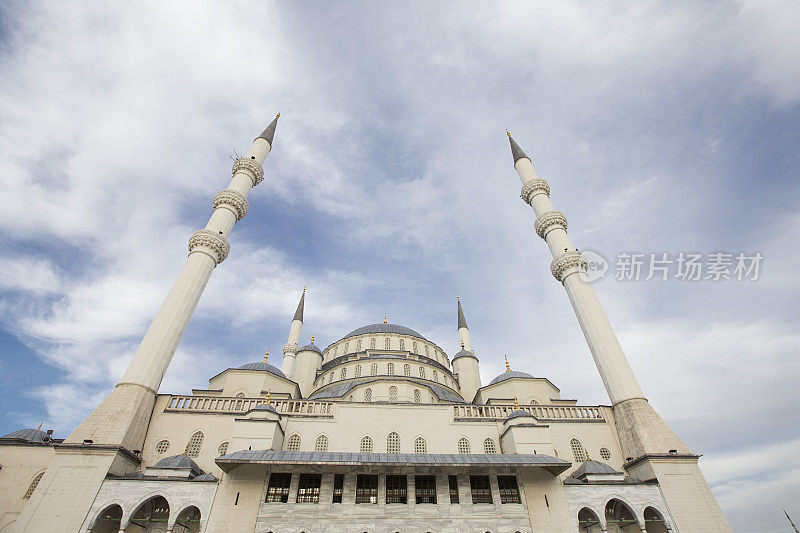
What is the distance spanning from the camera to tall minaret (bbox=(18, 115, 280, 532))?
16.4 m

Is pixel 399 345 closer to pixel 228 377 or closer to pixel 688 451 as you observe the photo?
pixel 228 377

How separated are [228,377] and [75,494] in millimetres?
10966

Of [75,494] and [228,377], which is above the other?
[228,377]

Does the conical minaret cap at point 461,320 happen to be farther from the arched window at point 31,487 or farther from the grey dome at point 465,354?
the arched window at point 31,487

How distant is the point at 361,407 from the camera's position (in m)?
22.3

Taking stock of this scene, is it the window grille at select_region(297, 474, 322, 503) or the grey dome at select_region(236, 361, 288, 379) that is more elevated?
the grey dome at select_region(236, 361, 288, 379)

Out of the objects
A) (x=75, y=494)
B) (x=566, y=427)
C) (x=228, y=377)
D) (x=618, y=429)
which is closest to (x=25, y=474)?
(x=75, y=494)

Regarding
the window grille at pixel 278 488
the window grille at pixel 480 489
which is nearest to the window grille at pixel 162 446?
the window grille at pixel 278 488

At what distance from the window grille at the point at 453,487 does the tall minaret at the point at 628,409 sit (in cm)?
974

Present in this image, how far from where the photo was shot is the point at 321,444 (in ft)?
69.3

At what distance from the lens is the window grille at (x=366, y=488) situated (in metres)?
17.7

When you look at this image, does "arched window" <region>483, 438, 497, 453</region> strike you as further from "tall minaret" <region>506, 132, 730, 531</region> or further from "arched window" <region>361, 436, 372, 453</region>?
"tall minaret" <region>506, 132, 730, 531</region>

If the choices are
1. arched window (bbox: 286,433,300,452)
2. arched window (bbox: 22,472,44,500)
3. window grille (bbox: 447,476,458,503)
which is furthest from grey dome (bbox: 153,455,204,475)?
window grille (bbox: 447,476,458,503)

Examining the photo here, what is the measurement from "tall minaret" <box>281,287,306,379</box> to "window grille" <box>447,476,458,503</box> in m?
24.2
